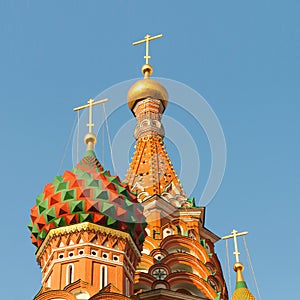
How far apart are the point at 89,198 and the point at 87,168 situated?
116cm

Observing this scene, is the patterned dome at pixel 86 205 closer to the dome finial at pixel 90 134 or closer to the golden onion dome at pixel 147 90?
the dome finial at pixel 90 134

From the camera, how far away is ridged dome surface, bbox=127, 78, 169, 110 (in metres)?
23.7

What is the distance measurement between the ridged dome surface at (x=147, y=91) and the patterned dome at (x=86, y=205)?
688cm

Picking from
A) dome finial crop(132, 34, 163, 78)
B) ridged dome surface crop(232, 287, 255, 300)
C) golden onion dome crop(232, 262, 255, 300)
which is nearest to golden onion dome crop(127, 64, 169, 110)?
dome finial crop(132, 34, 163, 78)

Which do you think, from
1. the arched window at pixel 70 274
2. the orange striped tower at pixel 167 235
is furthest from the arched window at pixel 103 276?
the orange striped tower at pixel 167 235

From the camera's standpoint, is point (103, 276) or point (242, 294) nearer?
point (103, 276)

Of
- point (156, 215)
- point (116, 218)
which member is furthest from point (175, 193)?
point (116, 218)

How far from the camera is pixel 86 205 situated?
16.2 meters

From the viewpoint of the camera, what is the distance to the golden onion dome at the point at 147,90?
23750 mm

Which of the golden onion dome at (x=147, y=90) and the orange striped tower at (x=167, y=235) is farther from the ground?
the golden onion dome at (x=147, y=90)

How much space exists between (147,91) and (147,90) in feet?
0.09

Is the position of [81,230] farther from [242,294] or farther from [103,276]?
[242,294]

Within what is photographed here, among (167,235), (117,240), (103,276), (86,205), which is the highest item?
(167,235)

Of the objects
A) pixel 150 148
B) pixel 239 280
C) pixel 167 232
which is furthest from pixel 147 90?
pixel 239 280
